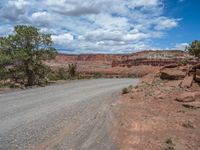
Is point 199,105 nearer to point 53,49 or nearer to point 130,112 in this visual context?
point 130,112

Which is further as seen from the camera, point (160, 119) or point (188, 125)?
point (160, 119)

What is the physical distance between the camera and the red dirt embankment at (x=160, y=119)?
8672mm

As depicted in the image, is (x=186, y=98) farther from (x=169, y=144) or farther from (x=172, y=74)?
(x=172, y=74)

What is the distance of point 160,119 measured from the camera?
1122 cm

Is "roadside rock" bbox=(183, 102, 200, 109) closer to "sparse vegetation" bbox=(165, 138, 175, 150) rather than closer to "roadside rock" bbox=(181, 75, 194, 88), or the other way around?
"roadside rock" bbox=(181, 75, 194, 88)

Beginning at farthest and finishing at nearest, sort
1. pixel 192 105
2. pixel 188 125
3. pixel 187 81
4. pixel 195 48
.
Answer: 1. pixel 195 48
2. pixel 187 81
3. pixel 192 105
4. pixel 188 125

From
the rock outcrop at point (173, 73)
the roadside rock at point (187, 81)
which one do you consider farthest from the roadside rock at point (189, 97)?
the rock outcrop at point (173, 73)

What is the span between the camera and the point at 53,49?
2959 centimetres

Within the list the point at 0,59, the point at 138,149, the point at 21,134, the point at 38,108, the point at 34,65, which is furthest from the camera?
the point at 34,65

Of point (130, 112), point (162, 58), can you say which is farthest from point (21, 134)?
point (162, 58)

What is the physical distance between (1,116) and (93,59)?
122 m

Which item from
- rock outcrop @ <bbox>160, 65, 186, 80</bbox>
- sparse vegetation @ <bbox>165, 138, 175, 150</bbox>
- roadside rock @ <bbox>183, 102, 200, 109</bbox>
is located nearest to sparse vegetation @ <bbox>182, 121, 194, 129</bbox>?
Result: sparse vegetation @ <bbox>165, 138, 175, 150</bbox>

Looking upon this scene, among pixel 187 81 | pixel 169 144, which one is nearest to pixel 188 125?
pixel 169 144

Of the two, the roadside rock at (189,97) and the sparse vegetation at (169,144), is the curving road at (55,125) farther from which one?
the roadside rock at (189,97)
